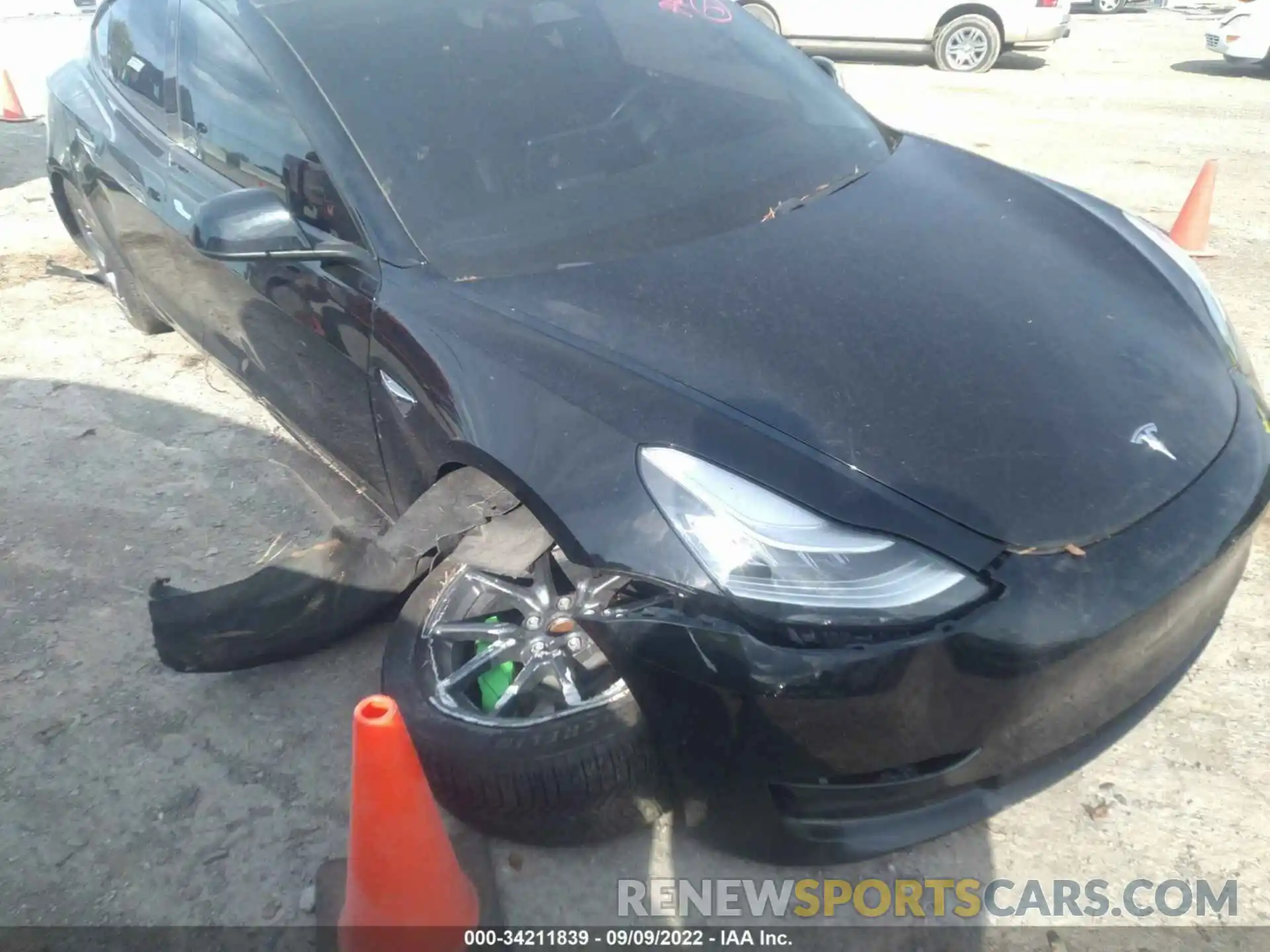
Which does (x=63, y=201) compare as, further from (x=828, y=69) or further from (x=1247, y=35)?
(x=1247, y=35)

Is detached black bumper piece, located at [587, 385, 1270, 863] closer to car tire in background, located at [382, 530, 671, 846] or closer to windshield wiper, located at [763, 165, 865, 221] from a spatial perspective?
car tire in background, located at [382, 530, 671, 846]

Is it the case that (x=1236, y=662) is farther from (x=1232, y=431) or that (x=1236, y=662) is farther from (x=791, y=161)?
(x=791, y=161)

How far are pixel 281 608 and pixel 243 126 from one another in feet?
4.52

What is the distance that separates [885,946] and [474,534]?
120 centimetres

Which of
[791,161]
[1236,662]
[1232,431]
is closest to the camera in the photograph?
[1232,431]

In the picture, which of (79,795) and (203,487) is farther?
(203,487)

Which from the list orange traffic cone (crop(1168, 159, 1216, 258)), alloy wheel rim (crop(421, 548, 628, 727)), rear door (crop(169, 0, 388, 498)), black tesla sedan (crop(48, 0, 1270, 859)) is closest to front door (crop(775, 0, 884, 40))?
orange traffic cone (crop(1168, 159, 1216, 258))

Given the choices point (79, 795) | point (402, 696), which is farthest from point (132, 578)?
point (402, 696)

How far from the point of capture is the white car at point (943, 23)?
1097 cm

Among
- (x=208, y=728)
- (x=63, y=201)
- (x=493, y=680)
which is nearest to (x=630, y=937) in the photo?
(x=493, y=680)

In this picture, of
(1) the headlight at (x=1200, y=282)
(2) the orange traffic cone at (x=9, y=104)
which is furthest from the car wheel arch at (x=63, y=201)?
(2) the orange traffic cone at (x=9, y=104)

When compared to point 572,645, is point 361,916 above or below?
below

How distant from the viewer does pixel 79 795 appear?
2402 mm

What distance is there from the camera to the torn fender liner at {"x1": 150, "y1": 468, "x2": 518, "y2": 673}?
2482 mm
